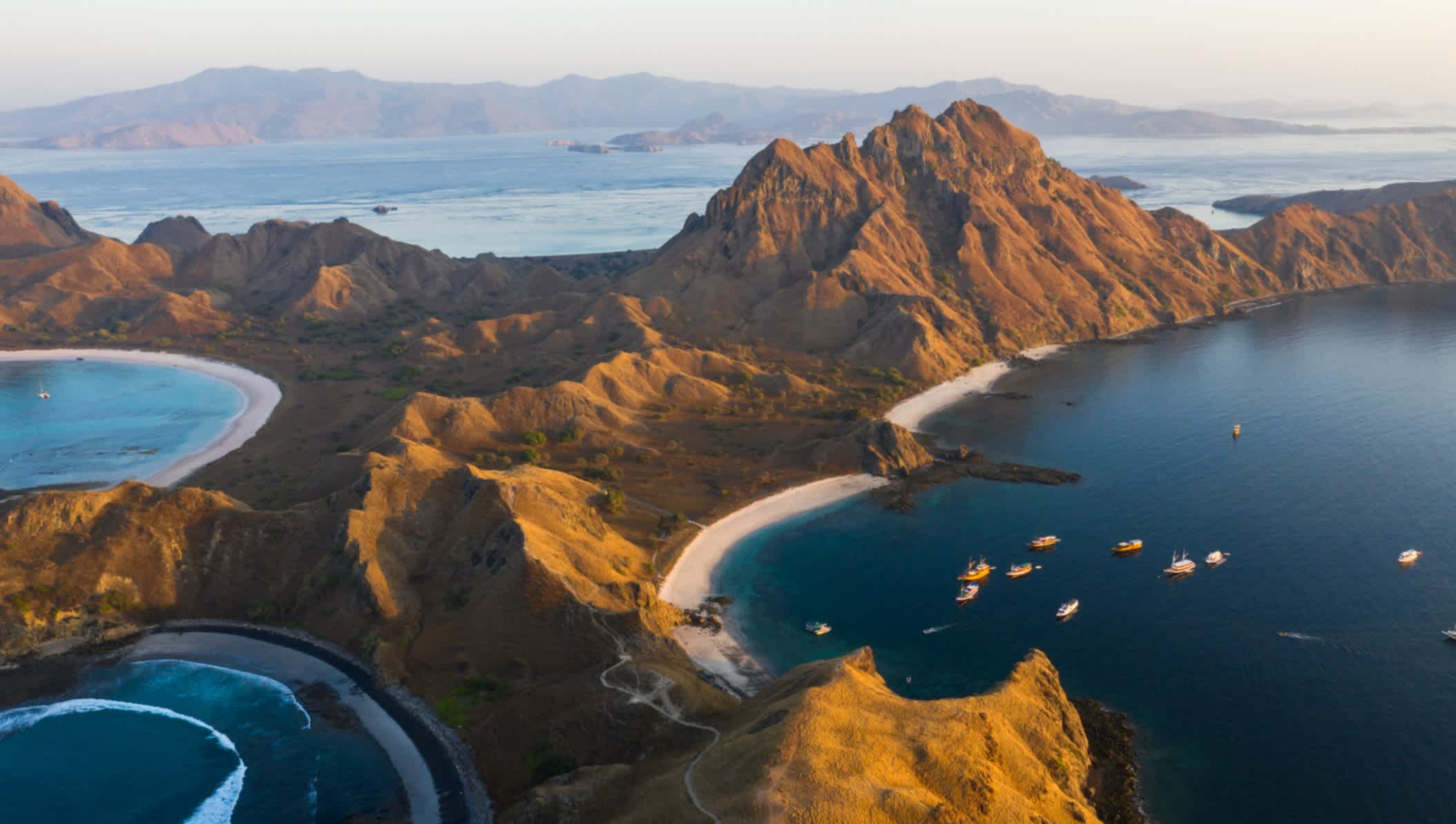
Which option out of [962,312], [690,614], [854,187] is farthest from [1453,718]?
[854,187]

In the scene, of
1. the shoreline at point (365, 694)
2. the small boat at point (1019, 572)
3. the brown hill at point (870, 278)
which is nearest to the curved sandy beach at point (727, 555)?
the shoreline at point (365, 694)

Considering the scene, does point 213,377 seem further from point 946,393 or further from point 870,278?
point 946,393

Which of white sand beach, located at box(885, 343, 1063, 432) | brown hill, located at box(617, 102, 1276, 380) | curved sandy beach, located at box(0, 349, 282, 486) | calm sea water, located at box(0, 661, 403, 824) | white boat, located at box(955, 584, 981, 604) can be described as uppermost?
brown hill, located at box(617, 102, 1276, 380)

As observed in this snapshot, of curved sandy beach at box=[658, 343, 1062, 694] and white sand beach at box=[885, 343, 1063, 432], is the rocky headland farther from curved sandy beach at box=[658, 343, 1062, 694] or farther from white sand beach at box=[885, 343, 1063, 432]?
white sand beach at box=[885, 343, 1063, 432]

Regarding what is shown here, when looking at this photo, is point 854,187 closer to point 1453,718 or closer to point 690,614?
point 690,614

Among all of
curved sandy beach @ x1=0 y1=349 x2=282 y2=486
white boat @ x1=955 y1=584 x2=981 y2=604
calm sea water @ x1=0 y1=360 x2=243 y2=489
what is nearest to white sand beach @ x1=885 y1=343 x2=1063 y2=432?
white boat @ x1=955 y1=584 x2=981 y2=604

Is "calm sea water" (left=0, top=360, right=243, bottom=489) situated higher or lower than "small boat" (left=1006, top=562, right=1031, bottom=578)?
higher
